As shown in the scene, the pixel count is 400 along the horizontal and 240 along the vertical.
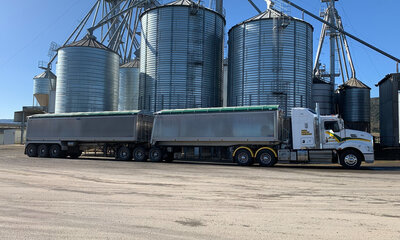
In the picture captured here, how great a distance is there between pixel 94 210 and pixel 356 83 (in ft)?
122

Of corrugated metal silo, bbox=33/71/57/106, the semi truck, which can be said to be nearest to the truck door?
the semi truck

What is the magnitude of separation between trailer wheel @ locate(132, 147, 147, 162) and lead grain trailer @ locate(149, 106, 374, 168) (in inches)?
44.4

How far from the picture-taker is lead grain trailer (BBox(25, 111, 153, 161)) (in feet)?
75.9

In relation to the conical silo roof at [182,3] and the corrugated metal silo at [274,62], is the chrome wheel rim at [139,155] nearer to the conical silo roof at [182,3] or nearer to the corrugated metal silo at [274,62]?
the corrugated metal silo at [274,62]

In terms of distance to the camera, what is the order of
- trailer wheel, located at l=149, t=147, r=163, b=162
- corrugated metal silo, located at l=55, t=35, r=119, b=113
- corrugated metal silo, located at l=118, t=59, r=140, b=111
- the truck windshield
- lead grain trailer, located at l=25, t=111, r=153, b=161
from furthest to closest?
1. corrugated metal silo, located at l=118, t=59, r=140, b=111
2. corrugated metal silo, located at l=55, t=35, r=119, b=113
3. lead grain trailer, located at l=25, t=111, r=153, b=161
4. trailer wheel, located at l=149, t=147, r=163, b=162
5. the truck windshield

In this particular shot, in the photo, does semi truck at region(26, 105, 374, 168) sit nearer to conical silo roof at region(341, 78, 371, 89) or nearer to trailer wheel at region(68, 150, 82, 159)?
trailer wheel at region(68, 150, 82, 159)

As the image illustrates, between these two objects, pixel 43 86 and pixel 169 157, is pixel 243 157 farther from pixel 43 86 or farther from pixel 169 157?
pixel 43 86

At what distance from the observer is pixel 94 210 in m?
6.71

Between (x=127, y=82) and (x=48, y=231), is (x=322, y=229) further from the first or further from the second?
(x=127, y=82)

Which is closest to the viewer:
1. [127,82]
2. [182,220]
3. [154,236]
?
[154,236]

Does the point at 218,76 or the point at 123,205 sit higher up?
the point at 218,76

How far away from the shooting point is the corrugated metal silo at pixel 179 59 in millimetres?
28031

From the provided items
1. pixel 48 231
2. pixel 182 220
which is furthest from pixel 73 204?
pixel 182 220

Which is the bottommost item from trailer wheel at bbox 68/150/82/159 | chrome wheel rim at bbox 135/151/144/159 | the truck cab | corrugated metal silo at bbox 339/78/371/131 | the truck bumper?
trailer wheel at bbox 68/150/82/159
